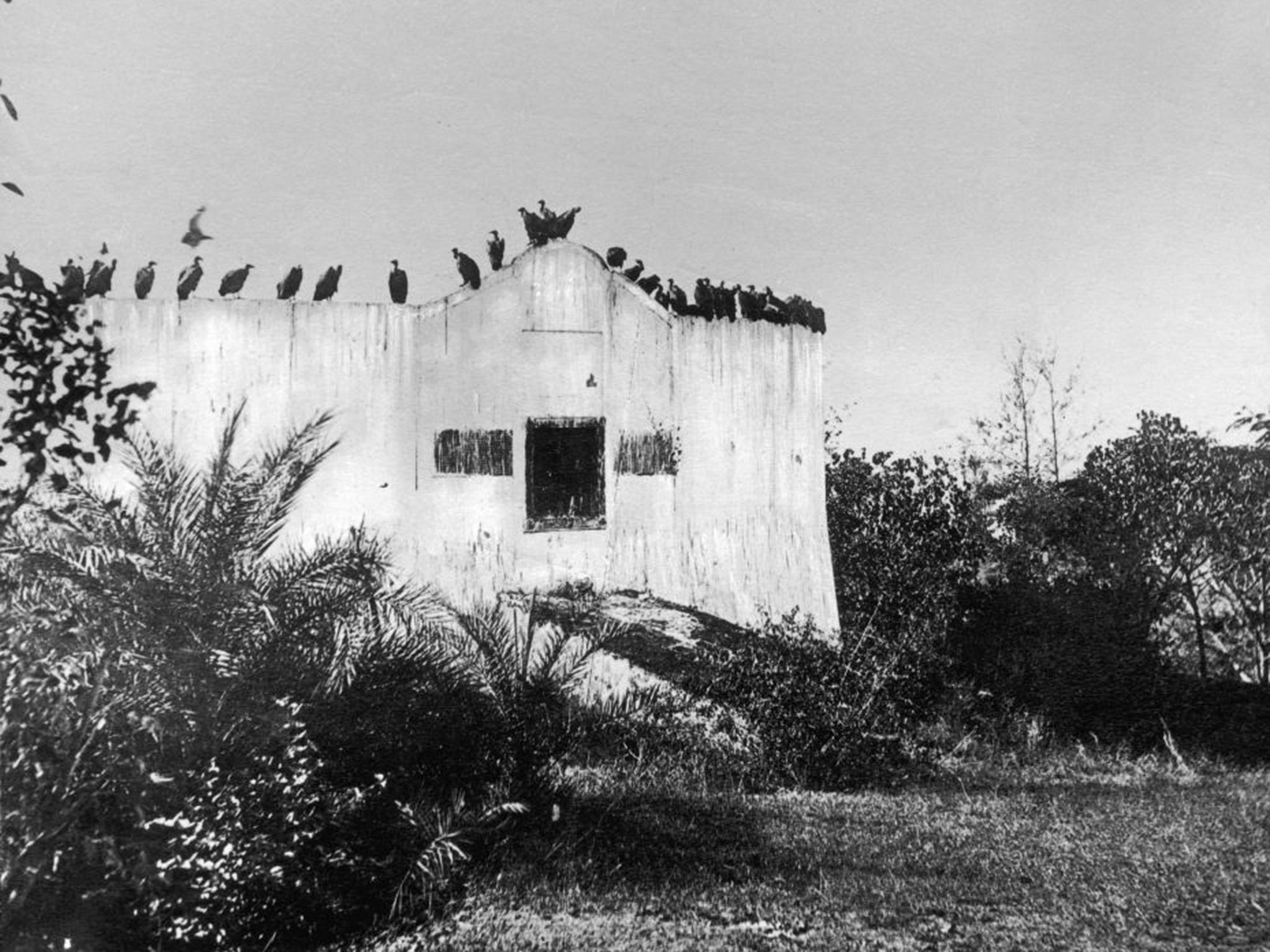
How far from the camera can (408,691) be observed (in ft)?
20.4

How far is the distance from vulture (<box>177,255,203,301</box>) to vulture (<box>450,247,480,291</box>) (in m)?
2.26

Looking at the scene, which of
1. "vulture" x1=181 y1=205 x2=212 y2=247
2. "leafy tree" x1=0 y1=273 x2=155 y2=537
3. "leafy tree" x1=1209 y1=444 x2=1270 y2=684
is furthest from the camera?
"leafy tree" x1=1209 y1=444 x2=1270 y2=684

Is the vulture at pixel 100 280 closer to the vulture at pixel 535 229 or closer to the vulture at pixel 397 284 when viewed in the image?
the vulture at pixel 397 284

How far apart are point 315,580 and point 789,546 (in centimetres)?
548

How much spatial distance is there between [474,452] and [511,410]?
1.69 ft

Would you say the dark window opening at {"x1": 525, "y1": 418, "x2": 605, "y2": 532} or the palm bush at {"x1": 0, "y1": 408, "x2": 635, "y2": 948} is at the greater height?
the dark window opening at {"x1": 525, "y1": 418, "x2": 605, "y2": 532}

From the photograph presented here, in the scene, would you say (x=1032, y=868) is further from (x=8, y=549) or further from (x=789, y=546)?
(x=8, y=549)

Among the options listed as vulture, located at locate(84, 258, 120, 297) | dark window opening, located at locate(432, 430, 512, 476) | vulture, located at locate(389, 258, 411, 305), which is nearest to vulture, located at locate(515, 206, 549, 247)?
vulture, located at locate(389, 258, 411, 305)

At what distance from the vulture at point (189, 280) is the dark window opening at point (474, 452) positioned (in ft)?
8.44

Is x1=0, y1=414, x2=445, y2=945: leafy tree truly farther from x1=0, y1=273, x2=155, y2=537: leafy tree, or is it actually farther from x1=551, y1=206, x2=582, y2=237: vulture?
x1=551, y1=206, x2=582, y2=237: vulture

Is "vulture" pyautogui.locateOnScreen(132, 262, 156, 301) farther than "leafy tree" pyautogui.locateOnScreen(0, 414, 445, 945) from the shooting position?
Yes

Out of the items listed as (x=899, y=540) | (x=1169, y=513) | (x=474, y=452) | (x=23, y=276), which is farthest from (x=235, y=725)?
(x=1169, y=513)

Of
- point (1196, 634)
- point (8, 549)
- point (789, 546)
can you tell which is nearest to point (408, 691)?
point (8, 549)

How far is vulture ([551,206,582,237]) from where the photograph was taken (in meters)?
9.80
